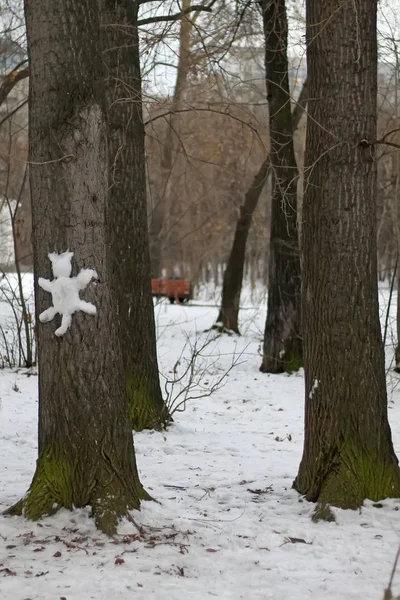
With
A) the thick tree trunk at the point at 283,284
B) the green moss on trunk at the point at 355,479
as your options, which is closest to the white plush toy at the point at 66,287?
the green moss on trunk at the point at 355,479

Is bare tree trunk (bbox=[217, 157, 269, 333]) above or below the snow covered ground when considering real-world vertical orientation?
above

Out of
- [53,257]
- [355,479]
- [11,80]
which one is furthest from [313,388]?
[11,80]

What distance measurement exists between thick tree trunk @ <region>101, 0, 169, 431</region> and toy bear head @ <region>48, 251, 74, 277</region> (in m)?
3.37

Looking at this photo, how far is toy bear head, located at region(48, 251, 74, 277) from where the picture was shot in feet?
15.3

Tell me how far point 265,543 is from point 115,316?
5.85 ft

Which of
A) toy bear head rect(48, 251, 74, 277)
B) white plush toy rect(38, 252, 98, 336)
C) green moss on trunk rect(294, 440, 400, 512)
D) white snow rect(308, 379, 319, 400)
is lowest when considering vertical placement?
green moss on trunk rect(294, 440, 400, 512)

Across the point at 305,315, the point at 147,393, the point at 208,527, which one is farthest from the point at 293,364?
the point at 208,527

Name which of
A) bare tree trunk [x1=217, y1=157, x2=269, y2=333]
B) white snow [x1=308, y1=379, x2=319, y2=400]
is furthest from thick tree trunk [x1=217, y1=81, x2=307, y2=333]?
white snow [x1=308, y1=379, x2=319, y2=400]

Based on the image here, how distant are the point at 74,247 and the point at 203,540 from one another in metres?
2.05

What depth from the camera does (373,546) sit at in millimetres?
4773

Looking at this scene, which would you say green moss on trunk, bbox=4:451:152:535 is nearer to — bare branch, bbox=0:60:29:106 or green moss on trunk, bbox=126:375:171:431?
green moss on trunk, bbox=126:375:171:431

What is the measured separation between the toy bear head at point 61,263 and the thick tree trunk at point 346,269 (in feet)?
6.35

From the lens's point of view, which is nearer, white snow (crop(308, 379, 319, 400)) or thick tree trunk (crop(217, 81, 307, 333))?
white snow (crop(308, 379, 319, 400))

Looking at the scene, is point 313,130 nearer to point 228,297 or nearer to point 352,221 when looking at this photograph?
point 352,221
